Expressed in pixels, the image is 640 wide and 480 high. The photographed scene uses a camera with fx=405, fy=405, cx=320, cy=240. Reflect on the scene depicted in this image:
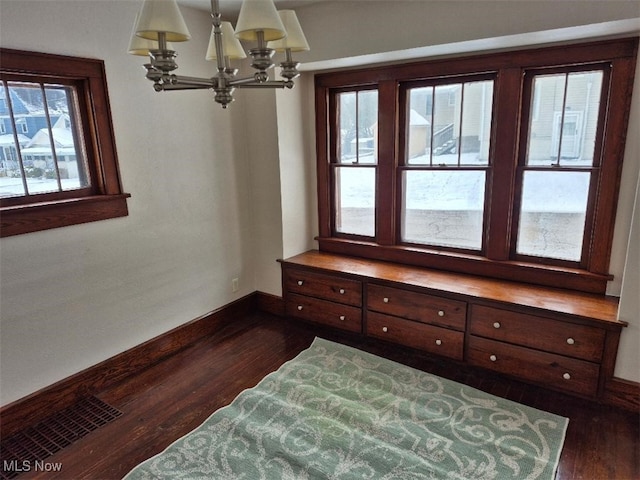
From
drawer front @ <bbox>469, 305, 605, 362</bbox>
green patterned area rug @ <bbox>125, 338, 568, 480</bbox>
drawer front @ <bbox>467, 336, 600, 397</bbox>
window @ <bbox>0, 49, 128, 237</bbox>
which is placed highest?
window @ <bbox>0, 49, 128, 237</bbox>

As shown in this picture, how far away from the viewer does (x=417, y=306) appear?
9.82 ft

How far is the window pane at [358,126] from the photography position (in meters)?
3.44

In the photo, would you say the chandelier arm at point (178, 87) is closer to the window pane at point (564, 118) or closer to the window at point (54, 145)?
the window at point (54, 145)

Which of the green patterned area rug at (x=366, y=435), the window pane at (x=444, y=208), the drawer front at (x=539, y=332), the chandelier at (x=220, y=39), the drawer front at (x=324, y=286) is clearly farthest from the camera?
the drawer front at (x=324, y=286)

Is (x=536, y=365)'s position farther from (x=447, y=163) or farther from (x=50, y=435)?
(x=50, y=435)

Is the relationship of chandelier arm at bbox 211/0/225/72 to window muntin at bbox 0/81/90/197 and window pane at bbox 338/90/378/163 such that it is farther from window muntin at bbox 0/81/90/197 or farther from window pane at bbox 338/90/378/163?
window pane at bbox 338/90/378/163

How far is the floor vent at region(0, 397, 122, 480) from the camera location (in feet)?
7.02

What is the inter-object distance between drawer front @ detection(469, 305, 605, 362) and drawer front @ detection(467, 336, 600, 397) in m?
0.05

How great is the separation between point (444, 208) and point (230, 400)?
2.16m

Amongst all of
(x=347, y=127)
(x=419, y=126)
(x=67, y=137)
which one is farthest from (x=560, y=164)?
(x=67, y=137)

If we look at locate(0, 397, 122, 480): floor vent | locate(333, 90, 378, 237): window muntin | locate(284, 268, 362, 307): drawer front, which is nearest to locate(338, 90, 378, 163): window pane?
locate(333, 90, 378, 237): window muntin

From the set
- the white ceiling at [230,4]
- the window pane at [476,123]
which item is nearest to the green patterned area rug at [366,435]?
the window pane at [476,123]

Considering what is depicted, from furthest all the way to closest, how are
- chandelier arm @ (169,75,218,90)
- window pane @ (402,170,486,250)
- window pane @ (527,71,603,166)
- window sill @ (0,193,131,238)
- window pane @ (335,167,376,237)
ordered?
1. window pane @ (335,167,376,237)
2. window pane @ (402,170,486,250)
3. window pane @ (527,71,603,166)
4. window sill @ (0,193,131,238)
5. chandelier arm @ (169,75,218,90)

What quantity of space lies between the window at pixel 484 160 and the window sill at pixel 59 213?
1.78 meters
